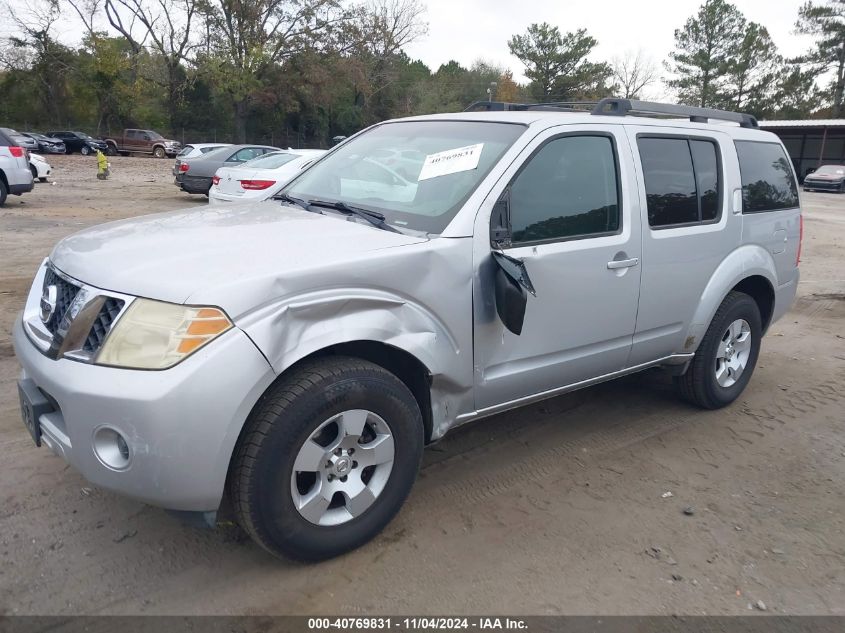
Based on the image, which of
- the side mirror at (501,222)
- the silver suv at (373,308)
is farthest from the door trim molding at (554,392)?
the side mirror at (501,222)

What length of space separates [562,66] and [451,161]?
7108cm

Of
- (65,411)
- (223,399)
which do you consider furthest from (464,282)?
(65,411)

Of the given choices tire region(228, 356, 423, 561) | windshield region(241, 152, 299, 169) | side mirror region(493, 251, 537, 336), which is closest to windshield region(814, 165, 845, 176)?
windshield region(241, 152, 299, 169)

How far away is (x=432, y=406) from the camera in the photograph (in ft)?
10.3

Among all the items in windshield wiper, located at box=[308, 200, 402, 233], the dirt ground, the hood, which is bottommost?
the dirt ground

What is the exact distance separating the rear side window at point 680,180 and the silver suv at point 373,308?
1 cm

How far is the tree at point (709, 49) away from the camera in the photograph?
59.2 metres

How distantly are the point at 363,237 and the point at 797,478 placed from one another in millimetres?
2754

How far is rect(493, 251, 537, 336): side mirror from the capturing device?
Result: 308cm

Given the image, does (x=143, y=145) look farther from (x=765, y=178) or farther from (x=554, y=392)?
(x=554, y=392)

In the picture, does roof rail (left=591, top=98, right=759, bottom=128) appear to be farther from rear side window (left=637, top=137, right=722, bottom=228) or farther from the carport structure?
the carport structure

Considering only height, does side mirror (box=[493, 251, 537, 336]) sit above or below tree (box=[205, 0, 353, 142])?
below

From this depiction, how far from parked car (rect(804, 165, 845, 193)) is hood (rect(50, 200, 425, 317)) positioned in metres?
33.9

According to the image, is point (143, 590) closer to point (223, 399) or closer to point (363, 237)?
point (223, 399)
